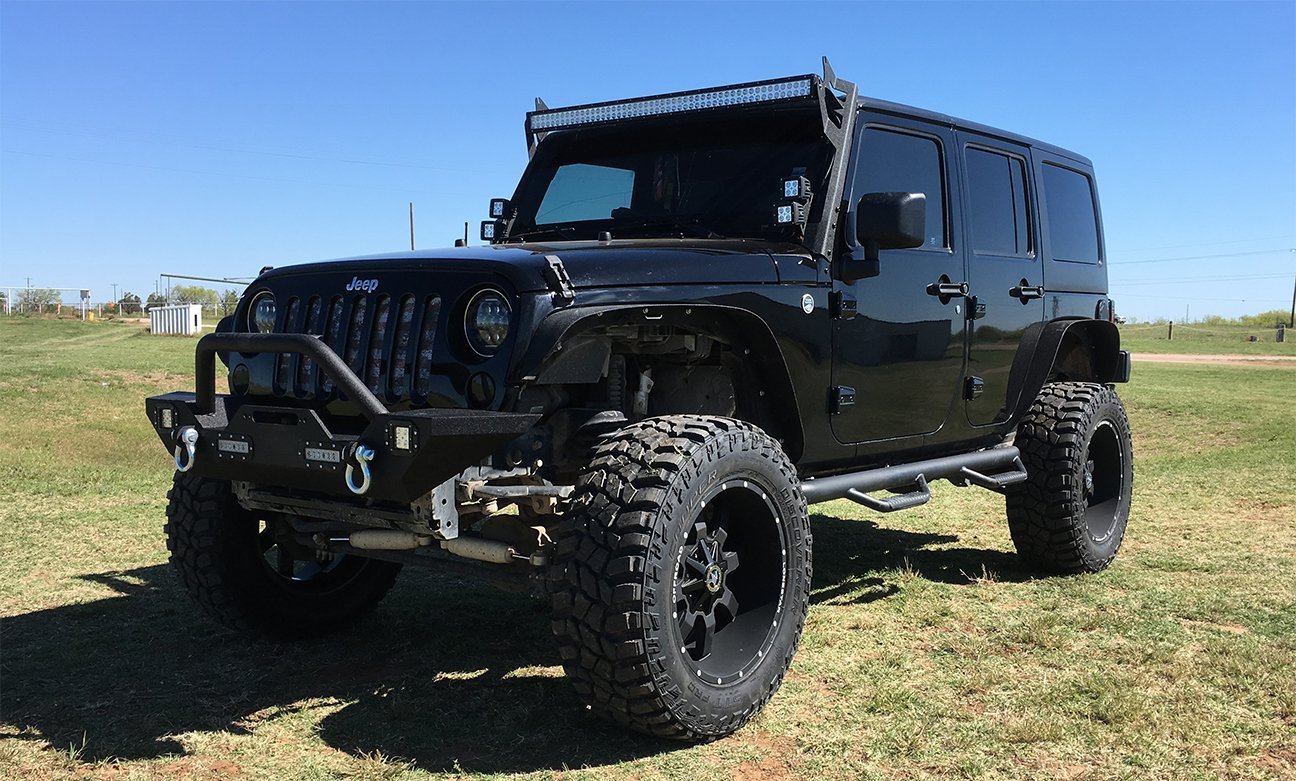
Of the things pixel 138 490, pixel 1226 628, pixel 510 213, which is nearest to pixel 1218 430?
pixel 1226 628

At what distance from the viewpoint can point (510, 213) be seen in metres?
5.92

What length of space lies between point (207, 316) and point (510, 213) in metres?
Result: 49.8

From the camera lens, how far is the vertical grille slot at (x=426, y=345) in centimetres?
391

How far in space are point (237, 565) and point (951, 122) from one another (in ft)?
13.4

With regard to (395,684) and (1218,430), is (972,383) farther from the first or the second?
(1218,430)

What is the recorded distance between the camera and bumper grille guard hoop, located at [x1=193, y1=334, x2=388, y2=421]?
11.9ft

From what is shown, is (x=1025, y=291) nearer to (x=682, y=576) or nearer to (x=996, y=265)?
(x=996, y=265)

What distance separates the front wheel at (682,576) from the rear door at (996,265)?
2.03 m

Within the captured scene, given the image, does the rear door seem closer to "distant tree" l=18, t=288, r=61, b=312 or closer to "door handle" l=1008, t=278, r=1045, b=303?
"door handle" l=1008, t=278, r=1045, b=303

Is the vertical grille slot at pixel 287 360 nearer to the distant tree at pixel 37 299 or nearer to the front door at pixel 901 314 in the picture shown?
the front door at pixel 901 314

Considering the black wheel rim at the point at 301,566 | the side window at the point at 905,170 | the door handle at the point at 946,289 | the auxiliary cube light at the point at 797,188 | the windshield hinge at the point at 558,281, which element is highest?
the side window at the point at 905,170

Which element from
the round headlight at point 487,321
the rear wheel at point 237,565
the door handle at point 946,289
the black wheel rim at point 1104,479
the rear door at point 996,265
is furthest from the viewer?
the black wheel rim at point 1104,479

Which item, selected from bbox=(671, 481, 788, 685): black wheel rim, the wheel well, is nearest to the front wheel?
bbox=(671, 481, 788, 685): black wheel rim

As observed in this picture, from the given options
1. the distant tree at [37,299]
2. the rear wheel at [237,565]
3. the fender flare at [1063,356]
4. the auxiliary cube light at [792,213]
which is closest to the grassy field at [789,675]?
the rear wheel at [237,565]
